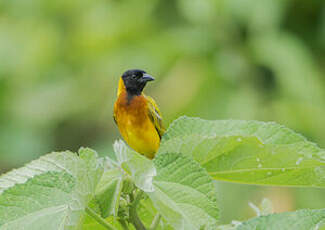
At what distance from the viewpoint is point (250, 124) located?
86 centimetres

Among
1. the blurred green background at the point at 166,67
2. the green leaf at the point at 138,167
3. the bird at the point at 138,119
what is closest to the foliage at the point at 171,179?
the green leaf at the point at 138,167

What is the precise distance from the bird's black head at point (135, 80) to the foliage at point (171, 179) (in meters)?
1.30

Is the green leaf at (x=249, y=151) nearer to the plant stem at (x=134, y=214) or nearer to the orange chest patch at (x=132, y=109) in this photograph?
the plant stem at (x=134, y=214)

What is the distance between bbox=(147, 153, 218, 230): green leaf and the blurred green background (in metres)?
2.60

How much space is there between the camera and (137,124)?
203cm

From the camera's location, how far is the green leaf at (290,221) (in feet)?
2.40

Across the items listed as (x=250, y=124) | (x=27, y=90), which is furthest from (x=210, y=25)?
(x=250, y=124)

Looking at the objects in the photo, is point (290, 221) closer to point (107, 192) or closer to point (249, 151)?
point (249, 151)

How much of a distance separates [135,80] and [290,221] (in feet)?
4.93

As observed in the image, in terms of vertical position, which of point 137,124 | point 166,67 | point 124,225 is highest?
point 124,225

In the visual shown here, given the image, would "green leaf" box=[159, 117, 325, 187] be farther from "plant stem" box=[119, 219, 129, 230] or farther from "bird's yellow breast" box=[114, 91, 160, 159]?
"bird's yellow breast" box=[114, 91, 160, 159]

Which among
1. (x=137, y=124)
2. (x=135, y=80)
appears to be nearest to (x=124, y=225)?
(x=137, y=124)

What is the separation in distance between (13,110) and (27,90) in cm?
16

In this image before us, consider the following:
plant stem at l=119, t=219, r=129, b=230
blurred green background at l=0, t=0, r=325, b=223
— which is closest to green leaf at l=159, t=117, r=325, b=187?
plant stem at l=119, t=219, r=129, b=230
